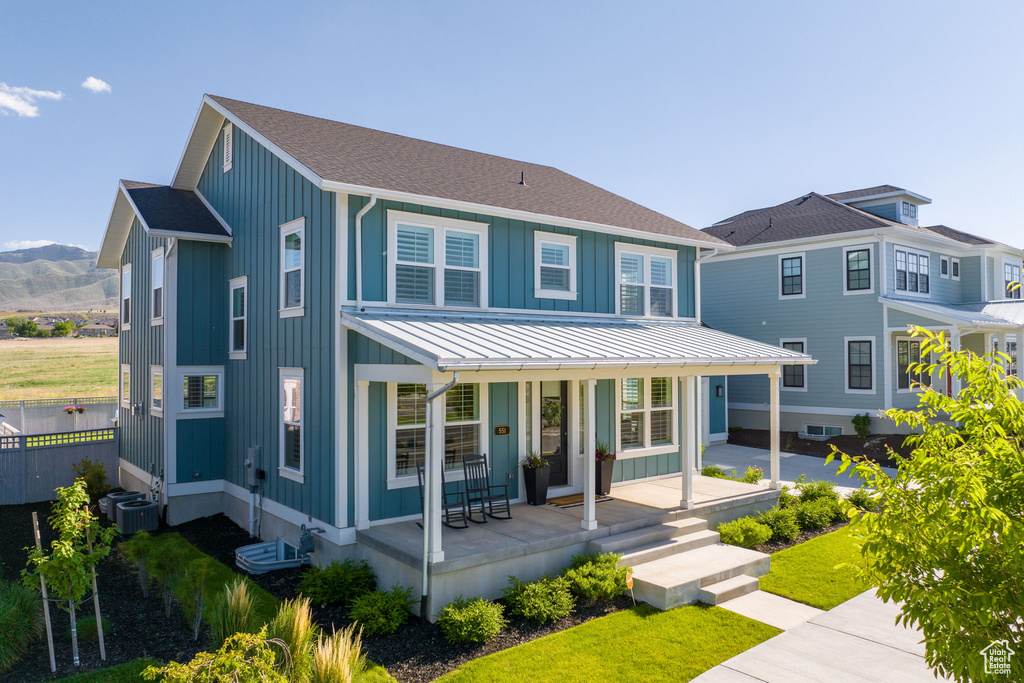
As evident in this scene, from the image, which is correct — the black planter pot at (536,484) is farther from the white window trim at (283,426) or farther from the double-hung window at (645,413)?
the white window trim at (283,426)

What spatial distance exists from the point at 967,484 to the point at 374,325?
6.64 m

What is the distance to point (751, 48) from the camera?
1378 cm

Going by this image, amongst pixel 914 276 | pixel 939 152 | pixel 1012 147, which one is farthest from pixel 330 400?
pixel 914 276

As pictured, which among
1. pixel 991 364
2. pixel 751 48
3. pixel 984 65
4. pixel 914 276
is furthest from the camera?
pixel 914 276

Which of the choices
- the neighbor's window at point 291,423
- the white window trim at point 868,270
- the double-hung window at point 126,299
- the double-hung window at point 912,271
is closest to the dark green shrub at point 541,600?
the neighbor's window at point 291,423

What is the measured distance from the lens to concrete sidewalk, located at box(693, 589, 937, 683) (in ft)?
19.7

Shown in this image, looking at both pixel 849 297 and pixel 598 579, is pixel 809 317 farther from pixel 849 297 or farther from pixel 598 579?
pixel 598 579

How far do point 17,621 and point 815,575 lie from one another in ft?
32.2

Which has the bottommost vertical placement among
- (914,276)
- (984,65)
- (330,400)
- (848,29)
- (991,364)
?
(330,400)

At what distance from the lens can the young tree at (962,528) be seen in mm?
3057

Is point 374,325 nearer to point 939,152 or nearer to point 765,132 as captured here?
point 765,132

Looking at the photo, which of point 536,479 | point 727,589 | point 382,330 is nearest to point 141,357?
point 382,330

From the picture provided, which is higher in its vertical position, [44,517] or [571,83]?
[571,83]

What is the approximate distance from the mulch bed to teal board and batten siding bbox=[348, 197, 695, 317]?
25.9ft
